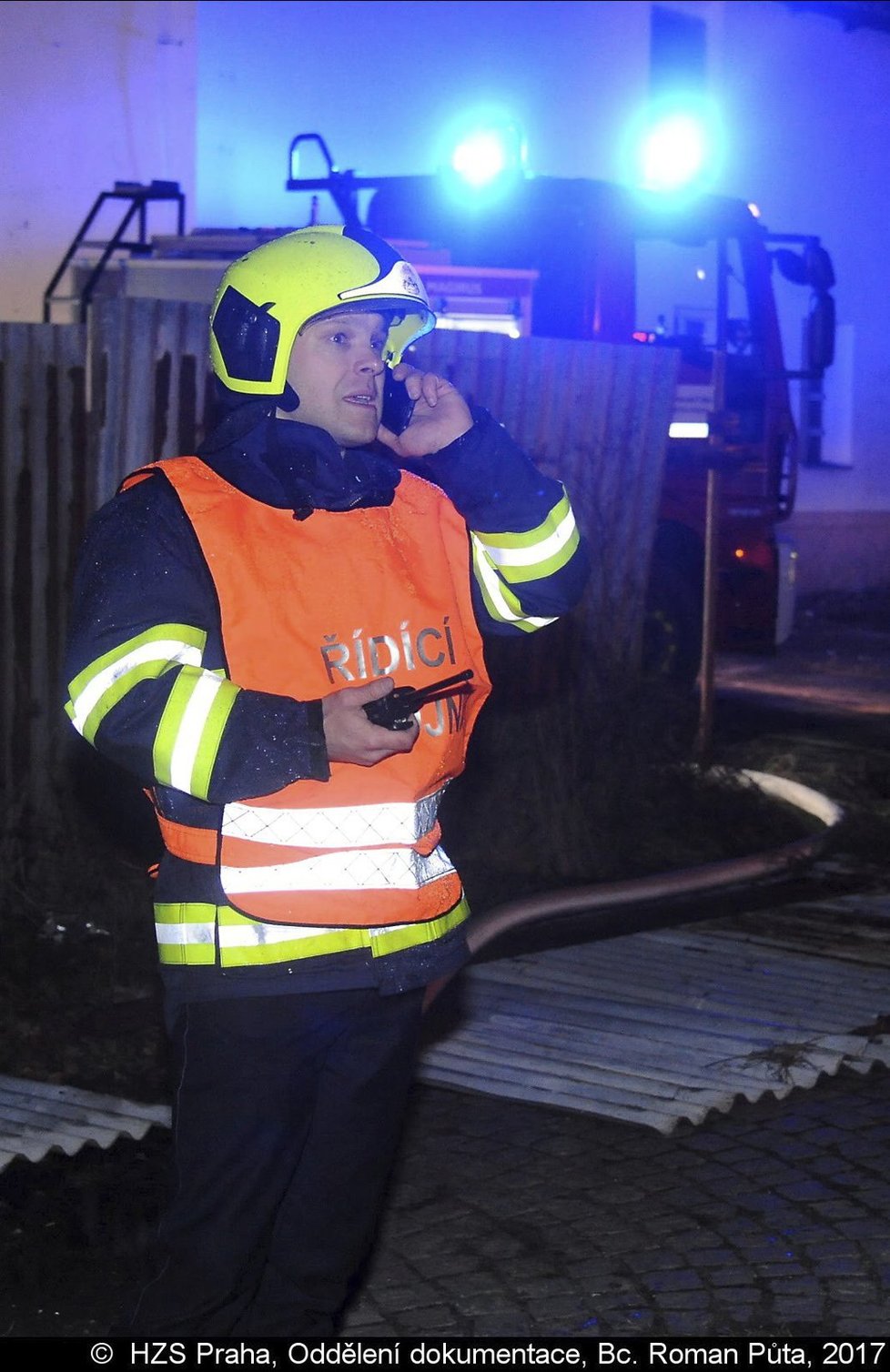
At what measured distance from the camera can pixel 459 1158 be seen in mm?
4316

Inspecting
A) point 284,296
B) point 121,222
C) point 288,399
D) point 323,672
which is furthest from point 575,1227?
point 121,222

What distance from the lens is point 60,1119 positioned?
4.43 m

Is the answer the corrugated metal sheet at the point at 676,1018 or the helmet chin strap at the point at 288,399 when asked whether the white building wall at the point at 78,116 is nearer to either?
the corrugated metal sheet at the point at 676,1018

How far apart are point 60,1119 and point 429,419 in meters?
2.29

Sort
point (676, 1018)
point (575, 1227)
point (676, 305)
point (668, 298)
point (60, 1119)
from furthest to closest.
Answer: point (668, 298)
point (676, 305)
point (676, 1018)
point (60, 1119)
point (575, 1227)

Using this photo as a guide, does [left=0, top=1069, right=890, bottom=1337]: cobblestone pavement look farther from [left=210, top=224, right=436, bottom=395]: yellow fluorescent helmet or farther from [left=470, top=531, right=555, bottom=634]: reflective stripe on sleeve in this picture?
[left=210, top=224, right=436, bottom=395]: yellow fluorescent helmet

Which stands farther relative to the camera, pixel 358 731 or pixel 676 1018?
pixel 676 1018

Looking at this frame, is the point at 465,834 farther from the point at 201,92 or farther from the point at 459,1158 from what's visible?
the point at 201,92

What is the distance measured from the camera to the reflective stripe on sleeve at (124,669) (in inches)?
97.6

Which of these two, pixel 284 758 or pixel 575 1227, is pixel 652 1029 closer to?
pixel 575 1227

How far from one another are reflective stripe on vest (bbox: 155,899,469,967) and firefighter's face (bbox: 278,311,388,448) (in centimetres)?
73

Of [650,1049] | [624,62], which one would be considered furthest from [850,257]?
[650,1049]

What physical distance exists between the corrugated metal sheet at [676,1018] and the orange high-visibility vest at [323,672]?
2064 mm
